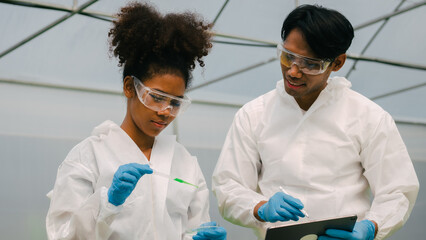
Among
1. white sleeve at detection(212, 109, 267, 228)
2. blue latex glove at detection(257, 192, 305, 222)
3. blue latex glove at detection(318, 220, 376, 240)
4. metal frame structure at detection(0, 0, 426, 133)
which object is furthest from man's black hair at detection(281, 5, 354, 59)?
metal frame structure at detection(0, 0, 426, 133)

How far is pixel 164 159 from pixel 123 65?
506 mm

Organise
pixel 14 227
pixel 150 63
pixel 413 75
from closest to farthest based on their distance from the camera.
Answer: pixel 150 63 → pixel 14 227 → pixel 413 75

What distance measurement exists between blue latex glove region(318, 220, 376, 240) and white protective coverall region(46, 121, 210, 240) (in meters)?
0.58

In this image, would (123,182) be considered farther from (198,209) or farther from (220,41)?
(220,41)

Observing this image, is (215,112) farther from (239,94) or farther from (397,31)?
(397,31)

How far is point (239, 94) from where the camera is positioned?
601 centimetres

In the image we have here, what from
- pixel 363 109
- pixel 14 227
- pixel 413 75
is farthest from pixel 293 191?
pixel 413 75

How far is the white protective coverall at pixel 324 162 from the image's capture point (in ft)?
9.04

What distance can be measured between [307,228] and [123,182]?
0.83 meters

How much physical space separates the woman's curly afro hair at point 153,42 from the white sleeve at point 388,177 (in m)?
1.03

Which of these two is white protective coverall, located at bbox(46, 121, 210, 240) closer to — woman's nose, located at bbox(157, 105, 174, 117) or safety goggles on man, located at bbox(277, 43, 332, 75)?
woman's nose, located at bbox(157, 105, 174, 117)

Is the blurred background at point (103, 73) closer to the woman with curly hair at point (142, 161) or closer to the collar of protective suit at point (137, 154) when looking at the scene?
the woman with curly hair at point (142, 161)

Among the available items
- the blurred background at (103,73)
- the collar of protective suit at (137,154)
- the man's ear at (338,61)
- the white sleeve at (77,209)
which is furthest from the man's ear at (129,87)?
the blurred background at (103,73)

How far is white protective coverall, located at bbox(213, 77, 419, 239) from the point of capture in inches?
108
